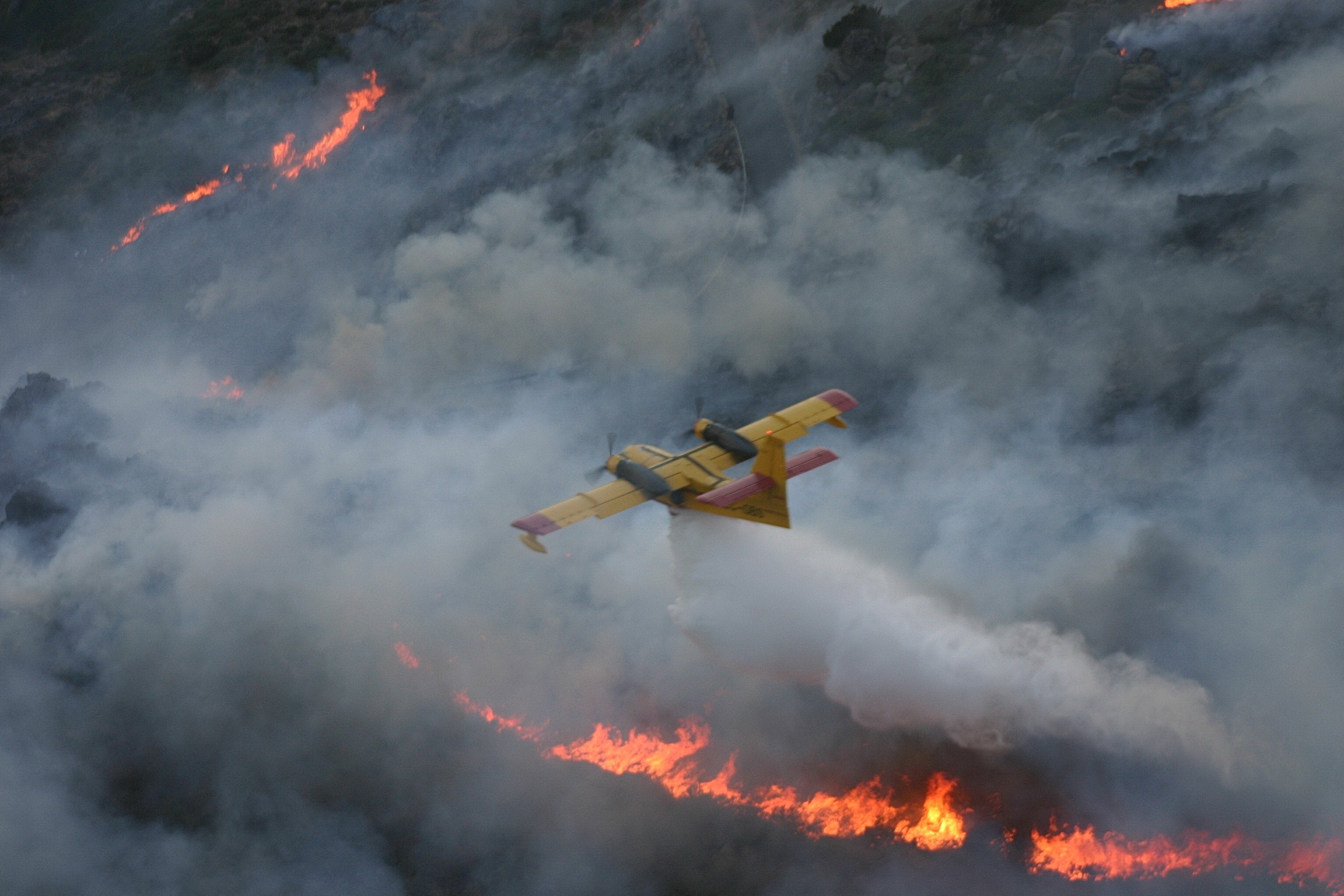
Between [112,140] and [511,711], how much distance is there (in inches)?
2837

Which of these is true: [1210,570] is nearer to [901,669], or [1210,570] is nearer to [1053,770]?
[1053,770]

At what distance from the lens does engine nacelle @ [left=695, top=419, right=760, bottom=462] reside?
4191cm

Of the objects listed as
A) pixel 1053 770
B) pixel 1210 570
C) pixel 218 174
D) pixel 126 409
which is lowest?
pixel 1053 770

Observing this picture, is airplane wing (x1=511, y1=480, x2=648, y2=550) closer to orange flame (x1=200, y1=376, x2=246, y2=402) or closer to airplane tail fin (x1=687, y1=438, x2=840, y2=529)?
airplane tail fin (x1=687, y1=438, x2=840, y2=529)

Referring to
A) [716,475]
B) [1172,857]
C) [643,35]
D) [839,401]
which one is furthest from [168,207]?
[1172,857]

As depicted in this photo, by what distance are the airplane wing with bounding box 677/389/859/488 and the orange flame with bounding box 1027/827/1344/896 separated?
17788mm

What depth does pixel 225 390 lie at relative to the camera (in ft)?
Result: 242

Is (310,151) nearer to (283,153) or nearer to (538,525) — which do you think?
(283,153)

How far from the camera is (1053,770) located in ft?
122

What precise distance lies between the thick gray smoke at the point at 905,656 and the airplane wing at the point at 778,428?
2.34 metres

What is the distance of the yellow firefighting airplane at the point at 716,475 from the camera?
36969mm

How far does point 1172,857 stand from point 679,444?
22986 millimetres

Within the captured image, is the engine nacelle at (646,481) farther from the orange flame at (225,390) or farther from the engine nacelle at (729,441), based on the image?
the orange flame at (225,390)

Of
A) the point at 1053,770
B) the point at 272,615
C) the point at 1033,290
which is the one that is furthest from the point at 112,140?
the point at 1053,770
